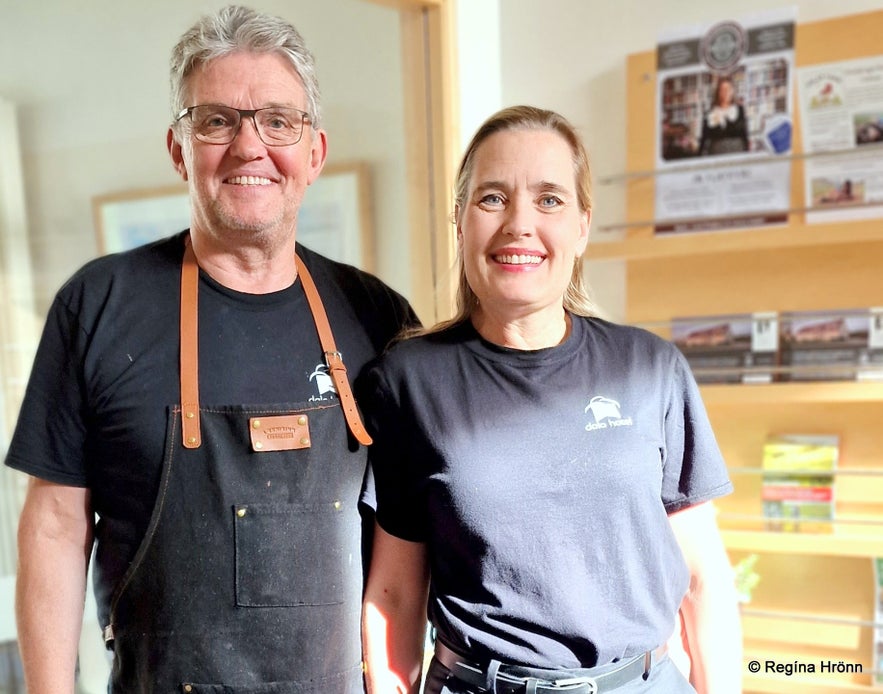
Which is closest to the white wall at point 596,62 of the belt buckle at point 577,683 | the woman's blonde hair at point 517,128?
the woman's blonde hair at point 517,128

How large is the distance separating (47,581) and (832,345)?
175 cm

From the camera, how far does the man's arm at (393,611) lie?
3.79 ft

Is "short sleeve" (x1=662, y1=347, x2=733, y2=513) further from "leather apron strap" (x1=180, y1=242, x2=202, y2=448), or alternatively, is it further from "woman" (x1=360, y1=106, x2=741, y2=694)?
"leather apron strap" (x1=180, y1=242, x2=202, y2=448)

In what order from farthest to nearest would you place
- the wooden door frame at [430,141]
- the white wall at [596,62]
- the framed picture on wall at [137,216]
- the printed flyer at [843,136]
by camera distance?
the white wall at [596,62], the printed flyer at [843,136], the wooden door frame at [430,141], the framed picture on wall at [137,216]

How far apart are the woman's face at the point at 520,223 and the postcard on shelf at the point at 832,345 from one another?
3.63 feet

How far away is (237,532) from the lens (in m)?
1.07

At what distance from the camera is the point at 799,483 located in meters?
2.09

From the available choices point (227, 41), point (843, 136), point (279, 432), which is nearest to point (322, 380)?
point (279, 432)

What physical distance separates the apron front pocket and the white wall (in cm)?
142

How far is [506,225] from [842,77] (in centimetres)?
135

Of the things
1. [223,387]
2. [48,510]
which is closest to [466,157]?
[223,387]

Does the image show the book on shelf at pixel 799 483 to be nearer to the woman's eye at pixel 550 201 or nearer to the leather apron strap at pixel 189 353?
the woman's eye at pixel 550 201

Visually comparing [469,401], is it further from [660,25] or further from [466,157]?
[660,25]

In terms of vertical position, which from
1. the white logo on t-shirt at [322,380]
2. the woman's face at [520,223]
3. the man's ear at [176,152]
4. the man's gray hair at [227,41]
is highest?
the man's gray hair at [227,41]
